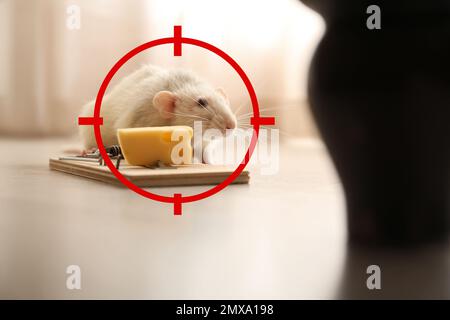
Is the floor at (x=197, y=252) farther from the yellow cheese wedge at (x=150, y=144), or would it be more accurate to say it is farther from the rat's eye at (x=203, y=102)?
the rat's eye at (x=203, y=102)

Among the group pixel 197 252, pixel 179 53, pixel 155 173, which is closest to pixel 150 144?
pixel 155 173

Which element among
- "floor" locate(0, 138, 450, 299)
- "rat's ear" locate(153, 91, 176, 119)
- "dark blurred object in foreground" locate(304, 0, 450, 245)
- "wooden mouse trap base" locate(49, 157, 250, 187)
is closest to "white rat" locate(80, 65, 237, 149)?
"rat's ear" locate(153, 91, 176, 119)

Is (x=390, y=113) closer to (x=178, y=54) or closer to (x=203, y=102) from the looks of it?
(x=178, y=54)

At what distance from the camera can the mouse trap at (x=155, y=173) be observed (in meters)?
0.96

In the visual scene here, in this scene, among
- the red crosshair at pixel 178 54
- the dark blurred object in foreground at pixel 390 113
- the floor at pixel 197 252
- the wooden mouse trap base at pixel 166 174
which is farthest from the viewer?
the wooden mouse trap base at pixel 166 174

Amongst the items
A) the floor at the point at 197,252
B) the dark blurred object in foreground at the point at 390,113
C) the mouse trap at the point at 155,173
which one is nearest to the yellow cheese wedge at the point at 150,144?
the mouse trap at the point at 155,173

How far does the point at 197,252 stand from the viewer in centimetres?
60

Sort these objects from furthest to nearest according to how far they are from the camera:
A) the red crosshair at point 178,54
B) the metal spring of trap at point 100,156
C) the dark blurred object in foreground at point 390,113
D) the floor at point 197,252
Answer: the metal spring of trap at point 100,156 < the red crosshair at point 178,54 < the dark blurred object in foreground at point 390,113 < the floor at point 197,252

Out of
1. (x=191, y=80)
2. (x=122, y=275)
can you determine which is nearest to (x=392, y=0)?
(x=122, y=275)

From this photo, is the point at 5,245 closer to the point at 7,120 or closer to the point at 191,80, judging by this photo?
the point at 191,80

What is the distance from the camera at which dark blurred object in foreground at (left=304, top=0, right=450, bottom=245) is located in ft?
2.07

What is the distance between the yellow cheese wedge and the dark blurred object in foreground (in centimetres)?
44

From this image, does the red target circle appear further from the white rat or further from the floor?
the white rat

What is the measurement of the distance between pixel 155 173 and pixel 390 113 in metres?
0.45
